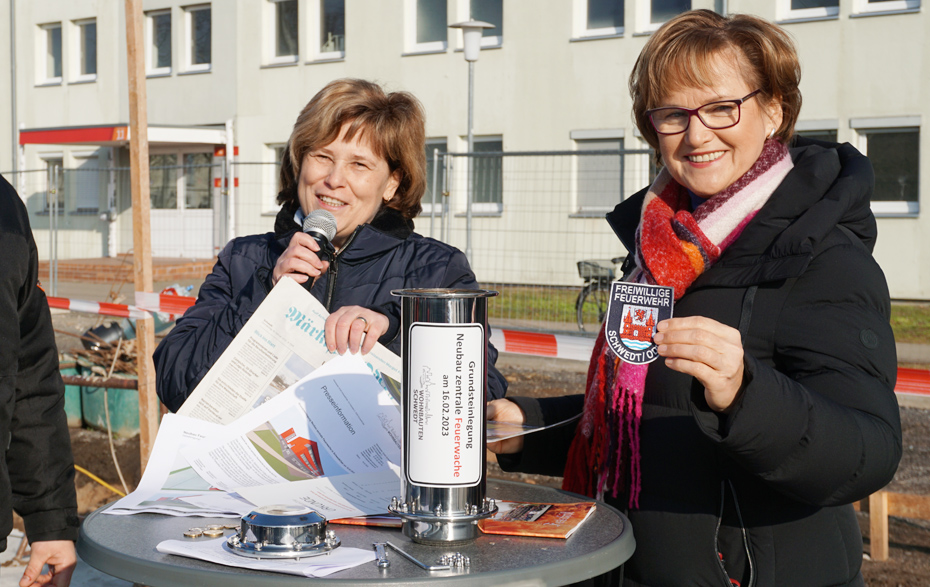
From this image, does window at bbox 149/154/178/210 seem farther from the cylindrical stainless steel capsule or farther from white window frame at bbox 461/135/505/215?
the cylindrical stainless steel capsule

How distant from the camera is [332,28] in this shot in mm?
21266

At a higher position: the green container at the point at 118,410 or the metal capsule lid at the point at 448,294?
the metal capsule lid at the point at 448,294

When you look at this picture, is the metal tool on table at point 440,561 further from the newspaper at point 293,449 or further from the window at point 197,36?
A: the window at point 197,36

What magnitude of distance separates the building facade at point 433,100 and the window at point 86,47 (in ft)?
0.16

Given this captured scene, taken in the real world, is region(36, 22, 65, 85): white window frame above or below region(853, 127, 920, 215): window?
above

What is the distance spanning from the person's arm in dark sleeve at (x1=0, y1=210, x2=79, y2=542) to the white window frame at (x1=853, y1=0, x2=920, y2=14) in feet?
53.0

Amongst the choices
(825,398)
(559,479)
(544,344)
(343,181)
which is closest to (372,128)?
(343,181)

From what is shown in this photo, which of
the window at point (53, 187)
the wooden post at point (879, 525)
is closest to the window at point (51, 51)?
the window at point (53, 187)

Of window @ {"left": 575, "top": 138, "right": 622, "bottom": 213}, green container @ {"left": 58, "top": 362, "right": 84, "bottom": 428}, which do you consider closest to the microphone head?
green container @ {"left": 58, "top": 362, "right": 84, "bottom": 428}

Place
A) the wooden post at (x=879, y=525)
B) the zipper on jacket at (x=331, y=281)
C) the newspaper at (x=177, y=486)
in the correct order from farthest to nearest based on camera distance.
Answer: the wooden post at (x=879, y=525), the zipper on jacket at (x=331, y=281), the newspaper at (x=177, y=486)

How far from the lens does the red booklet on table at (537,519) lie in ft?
5.17

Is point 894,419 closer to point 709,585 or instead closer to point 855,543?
point 855,543

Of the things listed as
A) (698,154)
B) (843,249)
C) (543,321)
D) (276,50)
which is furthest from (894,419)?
(276,50)

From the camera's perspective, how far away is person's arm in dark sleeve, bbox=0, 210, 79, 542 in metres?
2.21
